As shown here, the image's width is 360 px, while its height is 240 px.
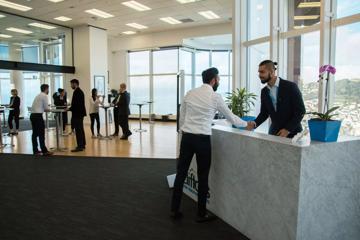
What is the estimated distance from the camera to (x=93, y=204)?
3.63 m

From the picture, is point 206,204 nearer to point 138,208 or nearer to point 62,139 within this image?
point 138,208

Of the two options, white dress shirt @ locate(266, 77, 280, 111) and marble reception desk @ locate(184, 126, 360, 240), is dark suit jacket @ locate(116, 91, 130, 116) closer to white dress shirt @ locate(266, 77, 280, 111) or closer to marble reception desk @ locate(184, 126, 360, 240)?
white dress shirt @ locate(266, 77, 280, 111)

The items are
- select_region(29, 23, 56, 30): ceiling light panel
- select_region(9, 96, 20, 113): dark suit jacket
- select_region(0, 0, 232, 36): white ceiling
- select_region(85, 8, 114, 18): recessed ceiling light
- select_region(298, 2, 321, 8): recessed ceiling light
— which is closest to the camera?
select_region(298, 2, 321, 8): recessed ceiling light

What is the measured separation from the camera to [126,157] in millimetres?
6250

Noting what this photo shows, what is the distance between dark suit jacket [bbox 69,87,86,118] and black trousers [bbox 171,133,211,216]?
4.36 metres

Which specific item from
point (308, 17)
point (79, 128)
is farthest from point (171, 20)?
point (308, 17)

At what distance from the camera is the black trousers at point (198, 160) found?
2971 mm

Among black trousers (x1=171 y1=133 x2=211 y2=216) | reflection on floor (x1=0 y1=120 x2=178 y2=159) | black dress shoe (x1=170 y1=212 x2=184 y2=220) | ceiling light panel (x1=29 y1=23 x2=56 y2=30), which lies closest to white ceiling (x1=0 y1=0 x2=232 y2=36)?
ceiling light panel (x1=29 y1=23 x2=56 y2=30)

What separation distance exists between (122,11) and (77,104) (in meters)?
5.07

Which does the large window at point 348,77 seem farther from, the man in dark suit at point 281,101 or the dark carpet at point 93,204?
the dark carpet at point 93,204

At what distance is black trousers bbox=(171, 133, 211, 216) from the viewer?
297cm

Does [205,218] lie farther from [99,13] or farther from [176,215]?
[99,13]

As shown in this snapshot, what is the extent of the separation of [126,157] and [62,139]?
11.4 feet

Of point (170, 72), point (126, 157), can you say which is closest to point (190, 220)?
point (126, 157)
